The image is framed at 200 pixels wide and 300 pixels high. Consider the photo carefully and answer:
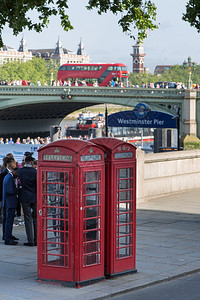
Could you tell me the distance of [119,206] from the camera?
8164 mm

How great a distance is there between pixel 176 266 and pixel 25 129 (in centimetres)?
7611

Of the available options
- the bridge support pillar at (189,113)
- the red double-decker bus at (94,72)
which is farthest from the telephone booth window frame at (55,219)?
the red double-decker bus at (94,72)

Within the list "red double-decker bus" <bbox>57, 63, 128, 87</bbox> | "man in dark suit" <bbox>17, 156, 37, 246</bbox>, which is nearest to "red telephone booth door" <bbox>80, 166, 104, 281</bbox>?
"man in dark suit" <bbox>17, 156, 37, 246</bbox>

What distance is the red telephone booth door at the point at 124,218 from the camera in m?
8.12

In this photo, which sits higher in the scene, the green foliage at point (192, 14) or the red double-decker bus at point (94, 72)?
the red double-decker bus at point (94, 72)

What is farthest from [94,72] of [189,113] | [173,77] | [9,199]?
[9,199]

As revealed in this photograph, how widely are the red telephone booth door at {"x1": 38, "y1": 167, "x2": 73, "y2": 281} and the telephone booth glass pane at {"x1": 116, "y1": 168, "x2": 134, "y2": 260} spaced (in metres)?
0.73

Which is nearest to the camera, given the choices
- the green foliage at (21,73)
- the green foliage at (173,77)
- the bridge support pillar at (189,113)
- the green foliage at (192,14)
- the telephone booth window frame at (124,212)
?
the telephone booth window frame at (124,212)

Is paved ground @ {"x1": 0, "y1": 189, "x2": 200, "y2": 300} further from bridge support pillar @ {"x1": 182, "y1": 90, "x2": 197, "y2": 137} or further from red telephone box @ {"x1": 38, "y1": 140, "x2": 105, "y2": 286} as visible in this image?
bridge support pillar @ {"x1": 182, "y1": 90, "x2": 197, "y2": 137}

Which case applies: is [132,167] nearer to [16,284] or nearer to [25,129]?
[16,284]

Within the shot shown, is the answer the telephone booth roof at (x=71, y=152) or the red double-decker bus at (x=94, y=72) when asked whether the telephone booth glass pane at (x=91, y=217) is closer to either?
the telephone booth roof at (x=71, y=152)

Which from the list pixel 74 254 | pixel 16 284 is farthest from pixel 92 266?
pixel 16 284

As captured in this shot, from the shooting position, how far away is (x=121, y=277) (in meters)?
8.27

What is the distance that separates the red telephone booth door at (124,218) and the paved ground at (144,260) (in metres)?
0.22
